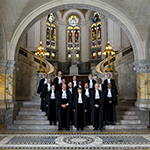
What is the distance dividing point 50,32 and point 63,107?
1513 cm

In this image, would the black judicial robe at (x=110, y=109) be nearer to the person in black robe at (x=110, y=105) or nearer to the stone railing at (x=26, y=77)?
the person in black robe at (x=110, y=105)

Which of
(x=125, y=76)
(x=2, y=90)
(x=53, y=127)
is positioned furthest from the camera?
(x=125, y=76)

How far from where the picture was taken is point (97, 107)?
604 cm

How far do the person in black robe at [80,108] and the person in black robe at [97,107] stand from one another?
317 millimetres

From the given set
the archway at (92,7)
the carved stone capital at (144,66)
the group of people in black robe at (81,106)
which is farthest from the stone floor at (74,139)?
the archway at (92,7)

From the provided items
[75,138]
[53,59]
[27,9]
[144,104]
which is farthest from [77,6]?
[53,59]

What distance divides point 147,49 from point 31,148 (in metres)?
5.89

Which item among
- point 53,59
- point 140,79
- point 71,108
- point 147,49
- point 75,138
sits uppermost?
point 53,59

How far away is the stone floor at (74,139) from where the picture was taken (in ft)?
14.2

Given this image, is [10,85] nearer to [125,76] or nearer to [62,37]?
[125,76]

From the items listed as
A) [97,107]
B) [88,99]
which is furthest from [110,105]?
[88,99]

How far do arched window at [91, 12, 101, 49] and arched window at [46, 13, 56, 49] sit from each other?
14.8 ft

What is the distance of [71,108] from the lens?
6152 millimetres

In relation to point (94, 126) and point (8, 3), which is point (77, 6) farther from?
point (94, 126)
